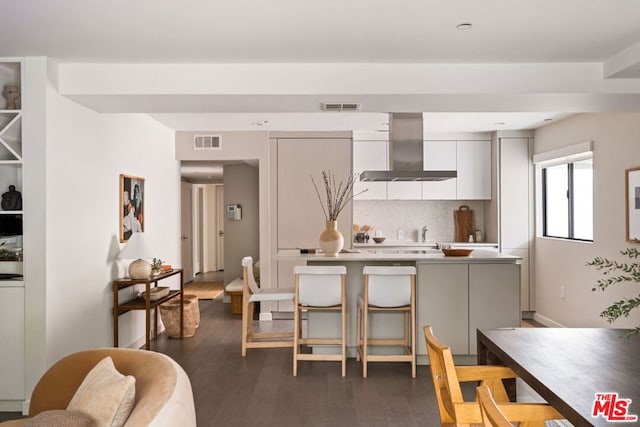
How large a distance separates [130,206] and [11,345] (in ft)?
6.26

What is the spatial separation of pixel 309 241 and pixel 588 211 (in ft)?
11.5

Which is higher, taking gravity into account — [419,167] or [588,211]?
A: [419,167]

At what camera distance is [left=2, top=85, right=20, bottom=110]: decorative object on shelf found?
400cm

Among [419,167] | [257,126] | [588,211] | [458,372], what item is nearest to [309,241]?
[257,126]

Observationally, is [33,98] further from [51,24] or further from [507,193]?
[507,193]

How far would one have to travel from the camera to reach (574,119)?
6.09 meters

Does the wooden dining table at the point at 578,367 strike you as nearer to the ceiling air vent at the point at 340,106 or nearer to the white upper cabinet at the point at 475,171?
the ceiling air vent at the point at 340,106

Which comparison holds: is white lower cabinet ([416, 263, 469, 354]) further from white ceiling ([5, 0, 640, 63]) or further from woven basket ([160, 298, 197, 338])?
woven basket ([160, 298, 197, 338])

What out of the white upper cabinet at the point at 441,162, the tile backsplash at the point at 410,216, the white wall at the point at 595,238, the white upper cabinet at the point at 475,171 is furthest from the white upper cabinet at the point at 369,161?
the white wall at the point at 595,238

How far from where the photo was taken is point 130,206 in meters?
5.45

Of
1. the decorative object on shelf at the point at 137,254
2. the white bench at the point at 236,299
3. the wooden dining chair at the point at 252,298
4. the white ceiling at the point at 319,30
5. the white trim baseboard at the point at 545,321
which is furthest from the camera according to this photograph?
the white bench at the point at 236,299

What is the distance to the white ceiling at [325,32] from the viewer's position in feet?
9.55

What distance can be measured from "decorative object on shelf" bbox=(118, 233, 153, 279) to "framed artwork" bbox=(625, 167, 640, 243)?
4.49 meters

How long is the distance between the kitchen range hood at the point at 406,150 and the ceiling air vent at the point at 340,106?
51.5 inches
